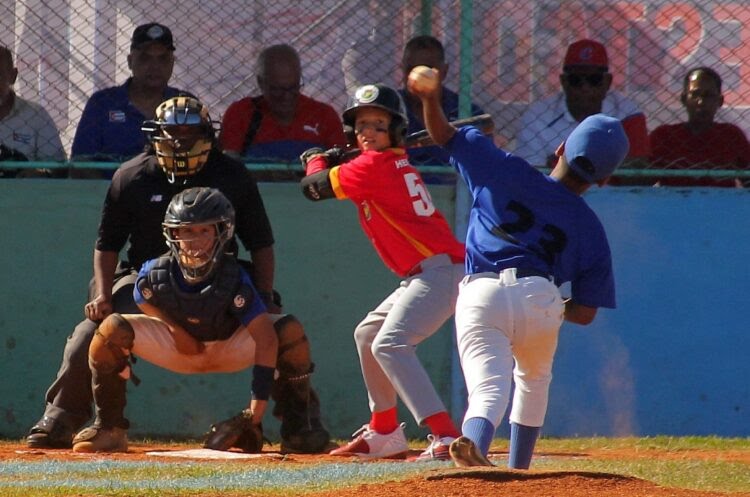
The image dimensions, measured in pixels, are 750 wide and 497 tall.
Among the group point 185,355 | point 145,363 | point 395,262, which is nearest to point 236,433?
point 185,355

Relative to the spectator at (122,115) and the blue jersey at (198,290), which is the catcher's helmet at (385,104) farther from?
the spectator at (122,115)

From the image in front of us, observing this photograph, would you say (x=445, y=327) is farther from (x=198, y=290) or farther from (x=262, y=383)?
(x=198, y=290)

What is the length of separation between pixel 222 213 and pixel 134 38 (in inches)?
78.0

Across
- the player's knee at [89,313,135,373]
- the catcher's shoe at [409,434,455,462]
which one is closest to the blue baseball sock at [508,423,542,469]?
the catcher's shoe at [409,434,455,462]

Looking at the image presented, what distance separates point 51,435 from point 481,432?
9.36 feet

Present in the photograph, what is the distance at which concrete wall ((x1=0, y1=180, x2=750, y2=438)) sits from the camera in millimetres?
8641

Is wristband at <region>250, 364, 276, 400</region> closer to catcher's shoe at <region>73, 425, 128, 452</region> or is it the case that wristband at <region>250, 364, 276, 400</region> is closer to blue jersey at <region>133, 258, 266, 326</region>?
blue jersey at <region>133, 258, 266, 326</region>

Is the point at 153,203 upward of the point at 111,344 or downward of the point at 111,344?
upward

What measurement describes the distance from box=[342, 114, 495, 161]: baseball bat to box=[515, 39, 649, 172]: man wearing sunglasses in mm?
1636

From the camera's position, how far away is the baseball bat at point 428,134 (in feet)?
21.6

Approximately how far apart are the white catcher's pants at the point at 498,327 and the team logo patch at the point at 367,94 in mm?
1686

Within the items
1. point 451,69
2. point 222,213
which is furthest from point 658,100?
point 222,213

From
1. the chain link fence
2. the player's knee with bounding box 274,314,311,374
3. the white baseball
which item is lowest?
the player's knee with bounding box 274,314,311,374

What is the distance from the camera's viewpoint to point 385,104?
7105 mm
